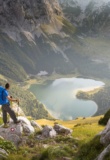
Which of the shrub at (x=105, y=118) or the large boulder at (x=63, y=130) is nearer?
the large boulder at (x=63, y=130)

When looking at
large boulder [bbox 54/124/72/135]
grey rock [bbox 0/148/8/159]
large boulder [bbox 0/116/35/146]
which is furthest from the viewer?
large boulder [bbox 54/124/72/135]

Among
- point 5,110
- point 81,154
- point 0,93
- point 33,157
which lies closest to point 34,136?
point 5,110

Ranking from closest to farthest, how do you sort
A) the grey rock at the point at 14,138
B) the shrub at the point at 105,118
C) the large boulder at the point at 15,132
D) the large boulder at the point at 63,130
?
the grey rock at the point at 14,138, the large boulder at the point at 15,132, the large boulder at the point at 63,130, the shrub at the point at 105,118

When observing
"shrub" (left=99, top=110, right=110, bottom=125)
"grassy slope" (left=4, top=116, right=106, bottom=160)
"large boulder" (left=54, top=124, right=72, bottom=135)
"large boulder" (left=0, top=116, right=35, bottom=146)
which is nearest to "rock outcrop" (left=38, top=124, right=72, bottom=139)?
"large boulder" (left=54, top=124, right=72, bottom=135)

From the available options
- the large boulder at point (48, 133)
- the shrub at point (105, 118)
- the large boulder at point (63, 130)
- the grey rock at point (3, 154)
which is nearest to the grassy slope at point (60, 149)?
the grey rock at point (3, 154)

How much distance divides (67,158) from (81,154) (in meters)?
2.56

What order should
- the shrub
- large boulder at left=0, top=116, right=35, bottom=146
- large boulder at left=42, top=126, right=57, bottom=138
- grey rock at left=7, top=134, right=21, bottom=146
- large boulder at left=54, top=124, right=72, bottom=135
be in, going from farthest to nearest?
the shrub
large boulder at left=54, top=124, right=72, bottom=135
large boulder at left=42, top=126, right=57, bottom=138
large boulder at left=0, top=116, right=35, bottom=146
grey rock at left=7, top=134, right=21, bottom=146

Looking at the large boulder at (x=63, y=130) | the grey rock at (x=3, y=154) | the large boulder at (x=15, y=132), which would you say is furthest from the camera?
the large boulder at (x=63, y=130)

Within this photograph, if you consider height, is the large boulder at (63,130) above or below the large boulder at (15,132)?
below

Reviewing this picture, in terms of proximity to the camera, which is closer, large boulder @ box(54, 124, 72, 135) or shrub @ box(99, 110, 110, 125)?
large boulder @ box(54, 124, 72, 135)

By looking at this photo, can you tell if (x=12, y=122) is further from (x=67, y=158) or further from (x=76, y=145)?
(x=67, y=158)

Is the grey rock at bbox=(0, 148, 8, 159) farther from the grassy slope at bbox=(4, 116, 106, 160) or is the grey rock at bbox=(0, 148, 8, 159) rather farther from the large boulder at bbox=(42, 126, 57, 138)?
the large boulder at bbox=(42, 126, 57, 138)

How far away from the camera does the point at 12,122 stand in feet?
95.2

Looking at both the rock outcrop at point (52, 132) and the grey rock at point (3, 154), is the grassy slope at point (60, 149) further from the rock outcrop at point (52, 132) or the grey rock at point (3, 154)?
the rock outcrop at point (52, 132)
